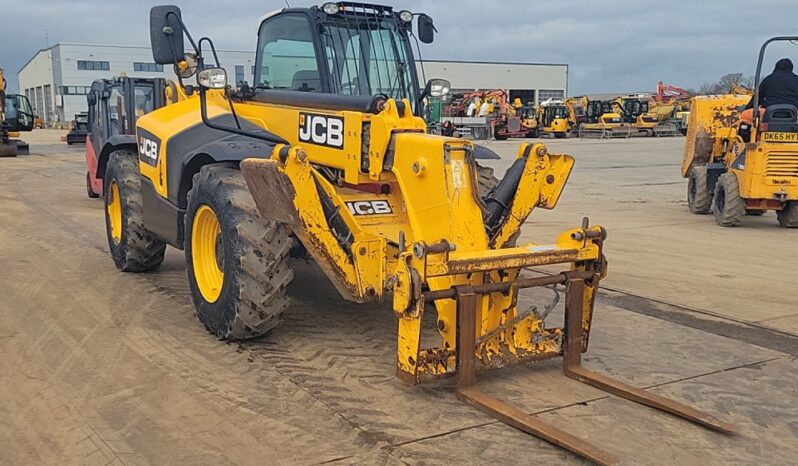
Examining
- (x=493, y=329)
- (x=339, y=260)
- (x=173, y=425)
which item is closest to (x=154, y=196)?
(x=339, y=260)

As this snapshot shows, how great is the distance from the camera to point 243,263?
4824mm

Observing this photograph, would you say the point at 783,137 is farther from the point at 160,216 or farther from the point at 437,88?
the point at 160,216

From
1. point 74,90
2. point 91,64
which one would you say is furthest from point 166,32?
point 91,64

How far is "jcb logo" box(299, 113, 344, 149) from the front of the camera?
5.11 meters

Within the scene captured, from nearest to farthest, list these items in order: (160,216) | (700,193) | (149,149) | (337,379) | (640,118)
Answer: (337,379) < (160,216) < (149,149) < (700,193) < (640,118)

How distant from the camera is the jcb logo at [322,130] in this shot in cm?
511

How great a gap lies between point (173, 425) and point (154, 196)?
3.14 metres

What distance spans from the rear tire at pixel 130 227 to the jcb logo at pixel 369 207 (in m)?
2.75

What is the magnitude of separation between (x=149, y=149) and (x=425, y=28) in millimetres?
2642

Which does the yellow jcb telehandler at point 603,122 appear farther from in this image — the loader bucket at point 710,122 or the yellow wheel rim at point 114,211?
the yellow wheel rim at point 114,211

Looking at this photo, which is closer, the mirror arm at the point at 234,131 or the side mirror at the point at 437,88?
the mirror arm at the point at 234,131

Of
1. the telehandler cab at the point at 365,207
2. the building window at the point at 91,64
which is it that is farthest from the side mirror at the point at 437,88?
the building window at the point at 91,64

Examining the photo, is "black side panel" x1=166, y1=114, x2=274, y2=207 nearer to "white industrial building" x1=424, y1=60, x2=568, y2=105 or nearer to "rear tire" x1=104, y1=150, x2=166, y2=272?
"rear tire" x1=104, y1=150, x2=166, y2=272

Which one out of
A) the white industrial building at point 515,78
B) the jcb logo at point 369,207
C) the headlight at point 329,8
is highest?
the white industrial building at point 515,78
